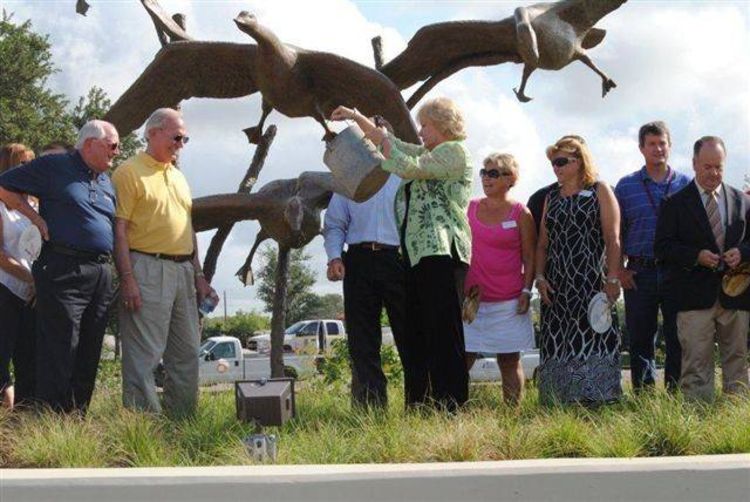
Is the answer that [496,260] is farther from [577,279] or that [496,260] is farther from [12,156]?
[12,156]

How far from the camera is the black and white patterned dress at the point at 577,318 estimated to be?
5297mm

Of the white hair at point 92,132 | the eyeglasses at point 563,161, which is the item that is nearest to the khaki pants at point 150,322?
the white hair at point 92,132

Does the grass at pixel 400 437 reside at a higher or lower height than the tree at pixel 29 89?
lower

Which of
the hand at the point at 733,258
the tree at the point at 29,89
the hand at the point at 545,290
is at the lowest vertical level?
the hand at the point at 545,290

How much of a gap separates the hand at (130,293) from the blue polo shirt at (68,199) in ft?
0.61

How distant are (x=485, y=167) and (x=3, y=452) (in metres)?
2.80

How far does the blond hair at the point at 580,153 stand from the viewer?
5.41 m

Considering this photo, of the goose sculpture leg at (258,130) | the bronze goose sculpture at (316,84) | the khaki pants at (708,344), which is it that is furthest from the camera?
the goose sculpture leg at (258,130)

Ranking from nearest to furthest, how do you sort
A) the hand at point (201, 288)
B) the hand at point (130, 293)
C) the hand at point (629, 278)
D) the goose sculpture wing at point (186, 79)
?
the hand at point (130, 293) → the hand at point (201, 288) → the hand at point (629, 278) → the goose sculpture wing at point (186, 79)

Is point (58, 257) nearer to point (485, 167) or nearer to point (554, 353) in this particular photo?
point (485, 167)

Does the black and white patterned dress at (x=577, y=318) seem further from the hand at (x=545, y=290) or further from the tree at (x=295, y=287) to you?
the tree at (x=295, y=287)

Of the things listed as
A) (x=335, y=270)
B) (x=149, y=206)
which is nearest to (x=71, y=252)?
(x=149, y=206)

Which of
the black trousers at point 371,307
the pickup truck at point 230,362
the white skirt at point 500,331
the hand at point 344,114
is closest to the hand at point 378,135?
the hand at point 344,114

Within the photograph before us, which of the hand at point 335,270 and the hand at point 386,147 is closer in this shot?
the hand at point 386,147
